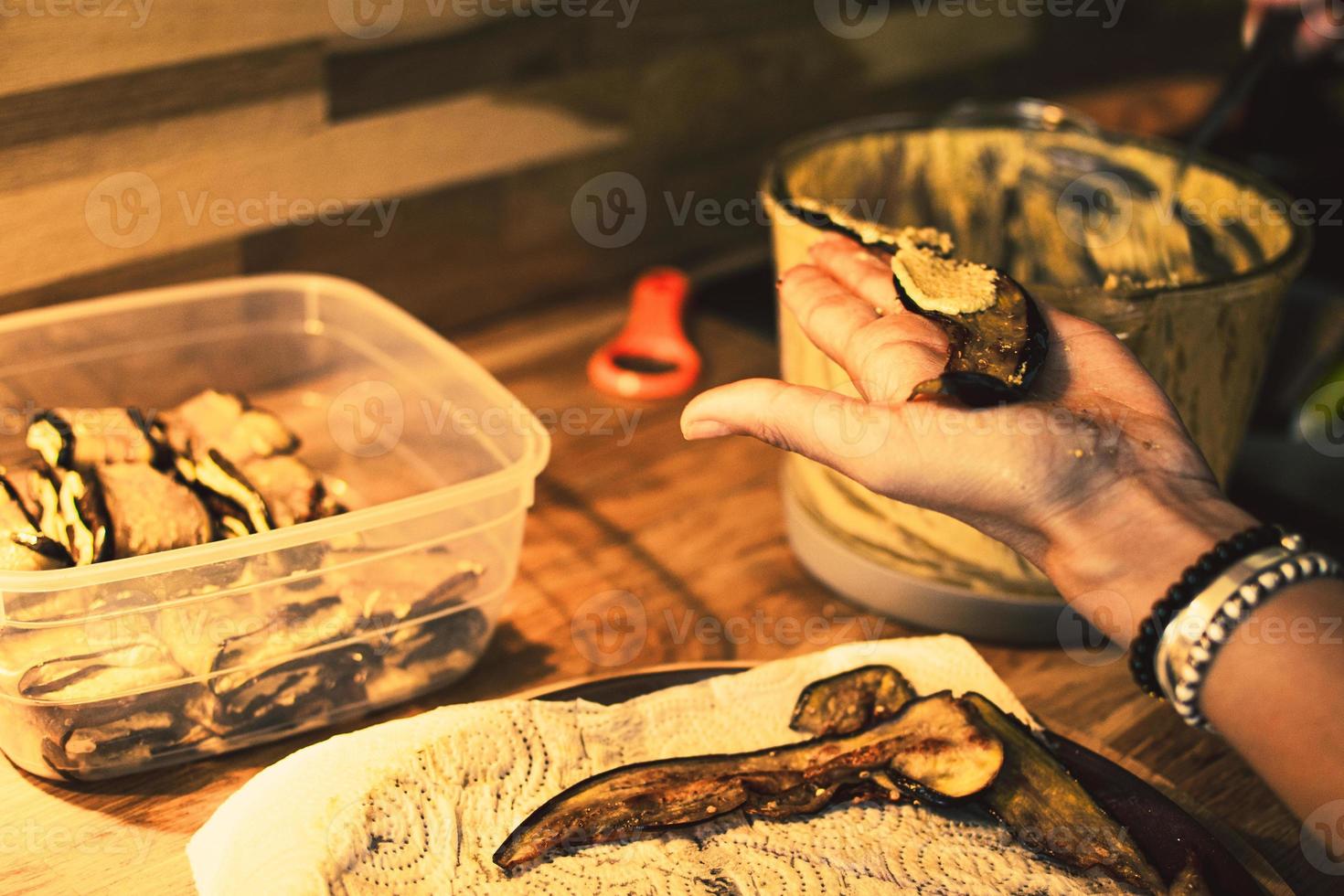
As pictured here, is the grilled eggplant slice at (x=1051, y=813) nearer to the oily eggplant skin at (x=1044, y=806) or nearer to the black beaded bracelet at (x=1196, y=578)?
the oily eggplant skin at (x=1044, y=806)

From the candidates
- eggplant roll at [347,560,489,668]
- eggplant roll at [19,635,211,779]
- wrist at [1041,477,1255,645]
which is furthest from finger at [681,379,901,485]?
eggplant roll at [19,635,211,779]

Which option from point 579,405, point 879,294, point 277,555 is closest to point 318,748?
point 277,555

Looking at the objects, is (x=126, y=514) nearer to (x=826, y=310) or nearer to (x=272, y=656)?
(x=272, y=656)

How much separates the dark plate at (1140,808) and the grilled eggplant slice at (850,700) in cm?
8

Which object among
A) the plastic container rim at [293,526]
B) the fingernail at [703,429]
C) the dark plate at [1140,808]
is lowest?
the dark plate at [1140,808]

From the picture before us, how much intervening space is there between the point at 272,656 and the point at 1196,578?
19.2 inches

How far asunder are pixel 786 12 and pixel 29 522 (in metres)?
0.99

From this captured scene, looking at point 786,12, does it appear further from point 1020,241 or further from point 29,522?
point 29,522

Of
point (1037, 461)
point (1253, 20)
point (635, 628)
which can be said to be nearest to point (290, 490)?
point (635, 628)

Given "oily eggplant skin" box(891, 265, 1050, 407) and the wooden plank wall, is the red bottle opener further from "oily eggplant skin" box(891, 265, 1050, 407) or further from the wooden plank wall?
"oily eggplant skin" box(891, 265, 1050, 407)

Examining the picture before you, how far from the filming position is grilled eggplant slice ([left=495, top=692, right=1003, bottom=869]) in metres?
0.59

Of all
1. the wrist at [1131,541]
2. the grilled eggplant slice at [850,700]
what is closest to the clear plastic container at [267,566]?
the grilled eggplant slice at [850,700]

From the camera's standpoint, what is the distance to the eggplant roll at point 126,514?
2.15 ft

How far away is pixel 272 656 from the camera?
65 cm
